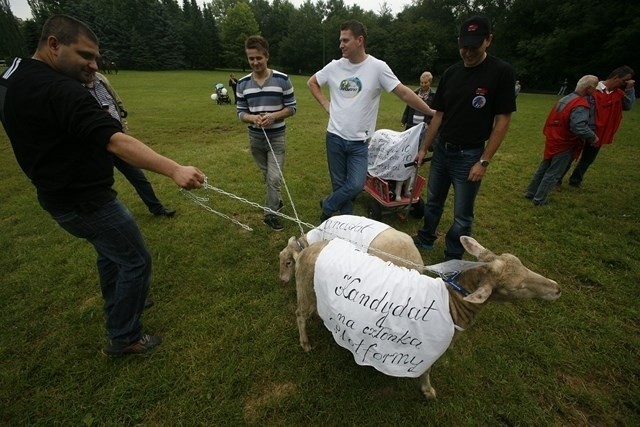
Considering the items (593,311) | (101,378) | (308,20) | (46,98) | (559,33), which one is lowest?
(101,378)

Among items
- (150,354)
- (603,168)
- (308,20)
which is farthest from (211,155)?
(308,20)

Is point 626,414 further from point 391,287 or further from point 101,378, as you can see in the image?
point 101,378

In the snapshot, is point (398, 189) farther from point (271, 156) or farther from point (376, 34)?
point (376, 34)

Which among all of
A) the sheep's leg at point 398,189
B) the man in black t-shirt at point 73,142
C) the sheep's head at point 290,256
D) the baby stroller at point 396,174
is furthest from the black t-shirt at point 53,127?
the sheep's leg at point 398,189

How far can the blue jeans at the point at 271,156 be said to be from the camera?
15.6 ft

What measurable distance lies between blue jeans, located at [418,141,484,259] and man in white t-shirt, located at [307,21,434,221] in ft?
2.24

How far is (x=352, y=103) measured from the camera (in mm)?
3938

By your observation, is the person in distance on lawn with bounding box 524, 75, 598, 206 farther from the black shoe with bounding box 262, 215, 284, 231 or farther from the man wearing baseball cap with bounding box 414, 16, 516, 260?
the black shoe with bounding box 262, 215, 284, 231

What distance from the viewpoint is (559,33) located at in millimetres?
35469

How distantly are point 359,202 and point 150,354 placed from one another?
4.48 m

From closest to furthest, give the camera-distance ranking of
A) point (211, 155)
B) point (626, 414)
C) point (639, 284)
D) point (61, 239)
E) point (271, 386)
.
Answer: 1. point (626, 414)
2. point (271, 386)
3. point (639, 284)
4. point (61, 239)
5. point (211, 155)

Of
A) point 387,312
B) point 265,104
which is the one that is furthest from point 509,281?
point 265,104

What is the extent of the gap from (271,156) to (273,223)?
115cm

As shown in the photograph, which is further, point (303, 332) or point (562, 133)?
point (562, 133)
